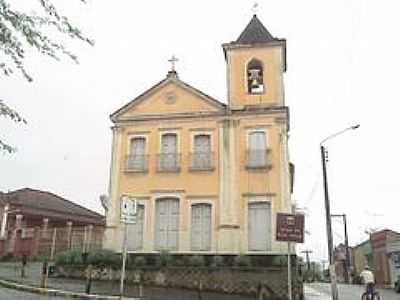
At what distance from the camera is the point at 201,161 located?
1088 inches

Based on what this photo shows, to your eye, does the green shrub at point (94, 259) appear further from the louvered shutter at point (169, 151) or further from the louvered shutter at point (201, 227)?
the louvered shutter at point (169, 151)

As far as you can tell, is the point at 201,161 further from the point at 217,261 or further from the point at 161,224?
the point at 217,261

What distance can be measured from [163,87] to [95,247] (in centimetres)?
906

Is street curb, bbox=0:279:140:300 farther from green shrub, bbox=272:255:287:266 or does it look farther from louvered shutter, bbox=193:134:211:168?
louvered shutter, bbox=193:134:211:168

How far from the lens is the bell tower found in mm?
28078

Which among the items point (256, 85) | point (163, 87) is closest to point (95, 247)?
point (163, 87)

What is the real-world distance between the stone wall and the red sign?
7265 mm

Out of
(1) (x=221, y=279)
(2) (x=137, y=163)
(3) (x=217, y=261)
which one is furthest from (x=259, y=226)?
(2) (x=137, y=163)

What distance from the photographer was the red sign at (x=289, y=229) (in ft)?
47.4

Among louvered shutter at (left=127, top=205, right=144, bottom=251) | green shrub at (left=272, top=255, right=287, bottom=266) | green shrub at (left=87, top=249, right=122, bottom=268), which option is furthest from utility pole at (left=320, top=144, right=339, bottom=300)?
louvered shutter at (left=127, top=205, right=144, bottom=251)

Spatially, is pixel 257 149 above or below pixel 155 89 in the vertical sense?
below

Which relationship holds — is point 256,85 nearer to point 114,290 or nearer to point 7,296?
point 114,290

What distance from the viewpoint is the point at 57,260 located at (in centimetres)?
2447

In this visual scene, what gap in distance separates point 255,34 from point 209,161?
24.4 ft
